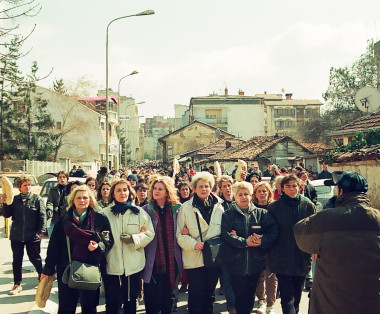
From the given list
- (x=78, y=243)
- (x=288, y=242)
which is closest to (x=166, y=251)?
(x=78, y=243)

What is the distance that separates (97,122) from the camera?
189 feet

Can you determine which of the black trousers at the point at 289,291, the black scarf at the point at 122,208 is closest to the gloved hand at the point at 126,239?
the black scarf at the point at 122,208

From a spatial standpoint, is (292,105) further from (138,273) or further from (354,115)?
(138,273)

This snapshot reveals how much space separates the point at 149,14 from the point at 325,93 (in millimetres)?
29540

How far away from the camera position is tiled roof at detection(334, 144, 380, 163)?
32.4ft

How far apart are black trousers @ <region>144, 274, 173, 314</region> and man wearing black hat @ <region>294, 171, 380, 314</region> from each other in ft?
8.25

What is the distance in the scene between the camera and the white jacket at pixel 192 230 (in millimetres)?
6055

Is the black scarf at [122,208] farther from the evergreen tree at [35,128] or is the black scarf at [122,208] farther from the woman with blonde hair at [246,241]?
the evergreen tree at [35,128]

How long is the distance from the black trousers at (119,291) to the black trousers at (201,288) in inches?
26.6

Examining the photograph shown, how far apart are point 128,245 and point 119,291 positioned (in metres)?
0.56

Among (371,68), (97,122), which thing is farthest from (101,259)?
(97,122)

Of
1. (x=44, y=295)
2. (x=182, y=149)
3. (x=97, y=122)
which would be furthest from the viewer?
(x=182, y=149)

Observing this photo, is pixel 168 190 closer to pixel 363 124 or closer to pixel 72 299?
pixel 72 299

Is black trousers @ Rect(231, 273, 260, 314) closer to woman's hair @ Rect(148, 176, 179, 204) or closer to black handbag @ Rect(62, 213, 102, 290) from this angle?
woman's hair @ Rect(148, 176, 179, 204)
